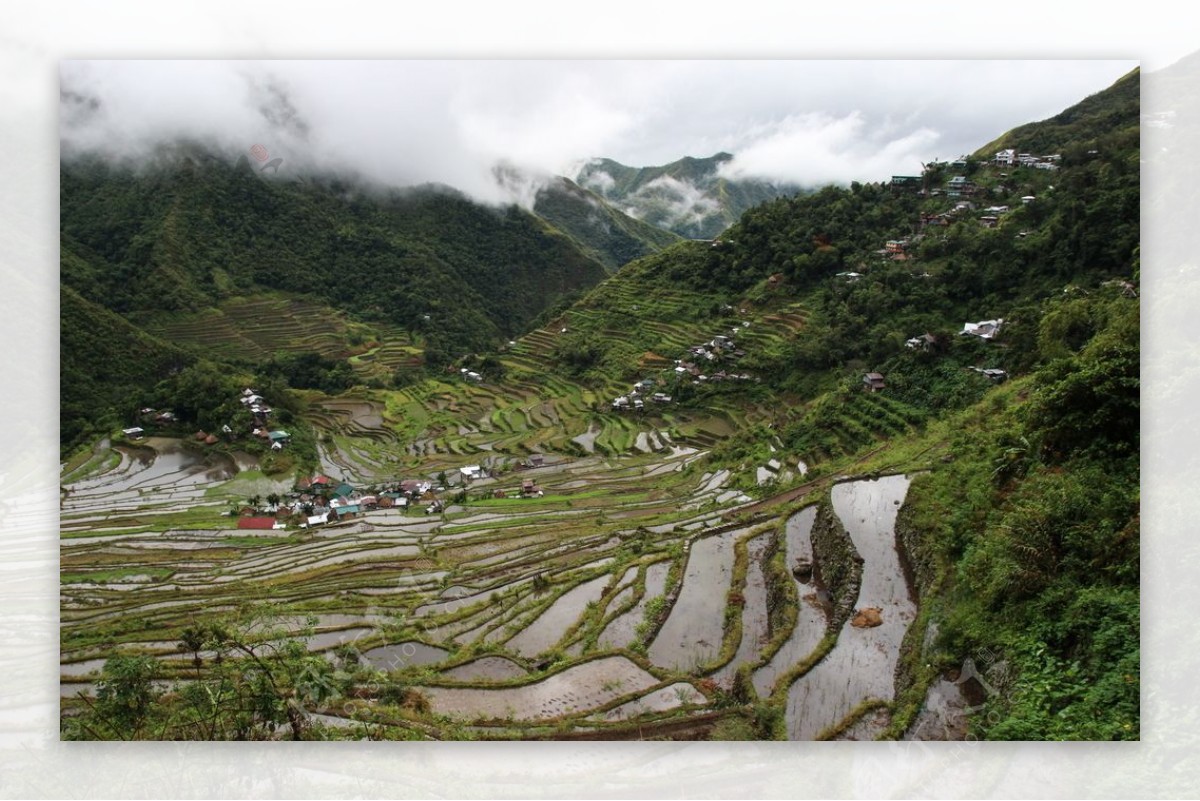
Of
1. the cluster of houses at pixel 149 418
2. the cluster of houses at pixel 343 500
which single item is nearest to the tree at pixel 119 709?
the cluster of houses at pixel 343 500

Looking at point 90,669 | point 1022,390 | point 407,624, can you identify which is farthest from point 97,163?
point 1022,390

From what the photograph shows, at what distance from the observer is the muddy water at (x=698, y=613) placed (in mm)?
6782

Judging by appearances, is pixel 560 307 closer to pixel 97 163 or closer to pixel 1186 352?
pixel 97 163

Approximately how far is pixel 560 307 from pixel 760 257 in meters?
10.9

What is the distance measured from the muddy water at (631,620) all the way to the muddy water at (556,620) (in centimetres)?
61

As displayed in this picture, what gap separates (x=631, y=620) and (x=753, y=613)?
1484mm

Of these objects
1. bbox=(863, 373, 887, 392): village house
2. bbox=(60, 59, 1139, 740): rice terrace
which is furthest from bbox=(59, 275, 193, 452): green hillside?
bbox=(863, 373, 887, 392): village house

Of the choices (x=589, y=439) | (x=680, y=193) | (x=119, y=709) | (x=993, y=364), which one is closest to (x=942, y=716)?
(x=119, y=709)

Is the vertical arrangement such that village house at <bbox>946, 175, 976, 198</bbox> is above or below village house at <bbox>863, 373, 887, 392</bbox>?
above

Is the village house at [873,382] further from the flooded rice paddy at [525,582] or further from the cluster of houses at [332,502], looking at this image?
the cluster of houses at [332,502]

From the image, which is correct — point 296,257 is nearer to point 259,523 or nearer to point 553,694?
point 259,523

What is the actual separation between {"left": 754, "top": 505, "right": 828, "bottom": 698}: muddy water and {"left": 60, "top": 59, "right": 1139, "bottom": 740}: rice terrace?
0.05 meters

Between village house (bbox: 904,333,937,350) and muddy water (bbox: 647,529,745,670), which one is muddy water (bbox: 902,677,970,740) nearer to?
muddy water (bbox: 647,529,745,670)

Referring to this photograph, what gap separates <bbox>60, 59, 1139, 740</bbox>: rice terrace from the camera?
544cm
